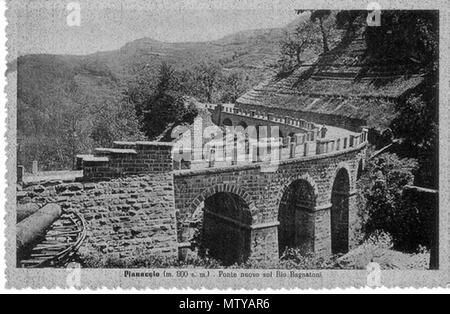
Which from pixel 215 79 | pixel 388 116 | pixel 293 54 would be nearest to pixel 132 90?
pixel 215 79

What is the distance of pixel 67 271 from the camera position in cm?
1138

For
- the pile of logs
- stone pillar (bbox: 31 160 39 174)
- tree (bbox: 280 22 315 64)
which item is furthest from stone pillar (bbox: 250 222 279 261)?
tree (bbox: 280 22 315 64)

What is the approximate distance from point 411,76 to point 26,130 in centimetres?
1954

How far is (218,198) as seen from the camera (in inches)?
678

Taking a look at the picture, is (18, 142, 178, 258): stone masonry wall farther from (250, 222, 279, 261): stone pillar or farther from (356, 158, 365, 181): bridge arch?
(356, 158, 365, 181): bridge arch

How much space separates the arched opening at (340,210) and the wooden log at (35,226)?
11.3 m

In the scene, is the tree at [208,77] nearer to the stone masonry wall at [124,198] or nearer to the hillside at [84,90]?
the hillside at [84,90]

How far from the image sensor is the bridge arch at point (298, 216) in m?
18.2

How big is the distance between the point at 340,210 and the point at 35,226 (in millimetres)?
12427

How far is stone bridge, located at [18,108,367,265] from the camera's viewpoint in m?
→ 11.8

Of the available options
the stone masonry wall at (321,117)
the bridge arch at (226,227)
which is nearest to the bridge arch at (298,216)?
the bridge arch at (226,227)

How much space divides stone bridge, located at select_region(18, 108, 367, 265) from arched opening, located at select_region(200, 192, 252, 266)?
35 mm

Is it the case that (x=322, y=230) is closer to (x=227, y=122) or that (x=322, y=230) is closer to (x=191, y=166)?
(x=191, y=166)

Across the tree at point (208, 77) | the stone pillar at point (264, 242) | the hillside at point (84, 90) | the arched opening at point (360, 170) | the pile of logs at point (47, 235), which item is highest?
the tree at point (208, 77)
